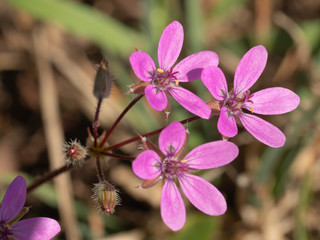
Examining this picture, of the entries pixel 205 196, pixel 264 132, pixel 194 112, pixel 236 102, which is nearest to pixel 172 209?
pixel 205 196

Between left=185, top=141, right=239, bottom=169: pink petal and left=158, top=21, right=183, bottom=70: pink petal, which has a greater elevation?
left=158, top=21, right=183, bottom=70: pink petal

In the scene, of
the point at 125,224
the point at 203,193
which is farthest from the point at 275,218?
the point at 203,193

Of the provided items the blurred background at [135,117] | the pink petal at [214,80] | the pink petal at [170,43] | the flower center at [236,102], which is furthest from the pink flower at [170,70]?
the blurred background at [135,117]

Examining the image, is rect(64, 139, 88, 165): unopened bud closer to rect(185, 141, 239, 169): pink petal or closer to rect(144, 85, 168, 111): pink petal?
rect(144, 85, 168, 111): pink petal

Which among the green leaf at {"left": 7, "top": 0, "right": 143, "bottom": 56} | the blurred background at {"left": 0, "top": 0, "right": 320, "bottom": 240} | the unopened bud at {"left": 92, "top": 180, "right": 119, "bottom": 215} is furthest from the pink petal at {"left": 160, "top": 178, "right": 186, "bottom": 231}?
the green leaf at {"left": 7, "top": 0, "right": 143, "bottom": 56}

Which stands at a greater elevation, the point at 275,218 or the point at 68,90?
Result: the point at 68,90

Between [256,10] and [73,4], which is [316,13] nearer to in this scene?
[256,10]
